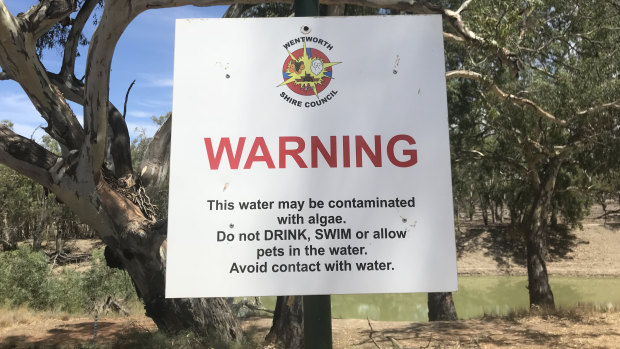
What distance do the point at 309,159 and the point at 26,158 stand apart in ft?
15.1

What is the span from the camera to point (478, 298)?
76.2 ft

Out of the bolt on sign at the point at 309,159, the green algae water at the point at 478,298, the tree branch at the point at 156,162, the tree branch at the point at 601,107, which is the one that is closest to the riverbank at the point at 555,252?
the green algae water at the point at 478,298

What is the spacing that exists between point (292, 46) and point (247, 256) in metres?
0.82

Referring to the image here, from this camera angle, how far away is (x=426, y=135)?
1.85m

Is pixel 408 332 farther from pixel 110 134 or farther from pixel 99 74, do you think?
pixel 99 74

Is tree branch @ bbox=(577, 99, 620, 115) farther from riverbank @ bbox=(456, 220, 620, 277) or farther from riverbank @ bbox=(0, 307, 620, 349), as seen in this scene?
riverbank @ bbox=(456, 220, 620, 277)

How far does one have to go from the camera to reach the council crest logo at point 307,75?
187 centimetres

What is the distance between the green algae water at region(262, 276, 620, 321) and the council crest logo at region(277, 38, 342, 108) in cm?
1713

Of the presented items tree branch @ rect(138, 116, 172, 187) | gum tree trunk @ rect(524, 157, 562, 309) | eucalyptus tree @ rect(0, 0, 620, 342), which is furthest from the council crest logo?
gum tree trunk @ rect(524, 157, 562, 309)

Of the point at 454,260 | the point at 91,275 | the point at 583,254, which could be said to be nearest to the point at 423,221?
the point at 454,260

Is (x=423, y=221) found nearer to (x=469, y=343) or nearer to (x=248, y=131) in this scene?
(x=248, y=131)

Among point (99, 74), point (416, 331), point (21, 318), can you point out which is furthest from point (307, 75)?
point (21, 318)

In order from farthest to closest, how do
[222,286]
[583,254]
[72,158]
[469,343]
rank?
[583,254] < [469,343] < [72,158] < [222,286]

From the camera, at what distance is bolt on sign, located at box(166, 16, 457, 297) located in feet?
5.86
